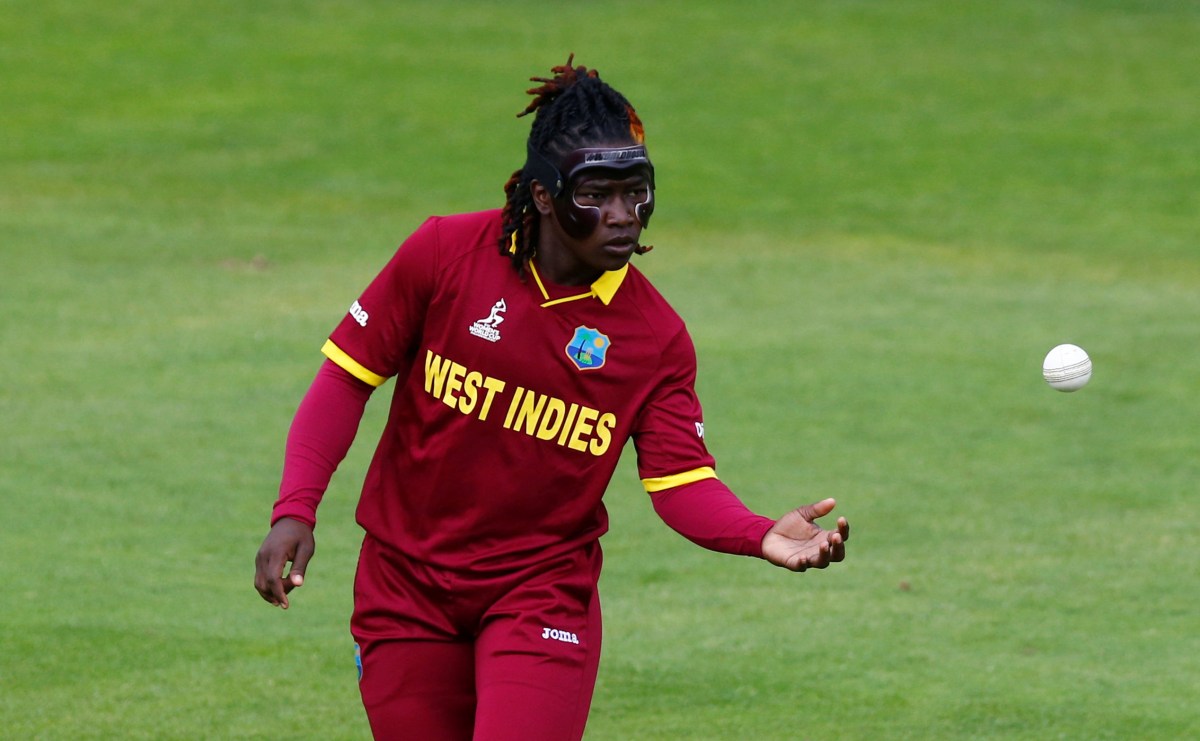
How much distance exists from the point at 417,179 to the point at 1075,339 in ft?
24.9

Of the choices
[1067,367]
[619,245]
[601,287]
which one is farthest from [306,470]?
[1067,367]

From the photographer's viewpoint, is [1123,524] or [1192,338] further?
[1192,338]

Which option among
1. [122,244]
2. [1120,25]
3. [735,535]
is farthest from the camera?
[1120,25]

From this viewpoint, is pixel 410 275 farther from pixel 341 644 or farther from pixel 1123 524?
pixel 1123 524

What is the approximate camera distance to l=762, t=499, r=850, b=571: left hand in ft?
15.5

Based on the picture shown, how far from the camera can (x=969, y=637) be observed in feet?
29.5

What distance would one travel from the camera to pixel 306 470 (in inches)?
207

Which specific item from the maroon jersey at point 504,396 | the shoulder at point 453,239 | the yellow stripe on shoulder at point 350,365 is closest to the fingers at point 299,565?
the maroon jersey at point 504,396

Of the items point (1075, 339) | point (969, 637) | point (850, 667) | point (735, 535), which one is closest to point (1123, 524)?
point (969, 637)

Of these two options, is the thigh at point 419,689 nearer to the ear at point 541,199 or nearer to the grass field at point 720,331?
the ear at point 541,199

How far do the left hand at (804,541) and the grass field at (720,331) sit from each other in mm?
3056

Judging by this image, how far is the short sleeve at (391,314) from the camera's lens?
208 inches

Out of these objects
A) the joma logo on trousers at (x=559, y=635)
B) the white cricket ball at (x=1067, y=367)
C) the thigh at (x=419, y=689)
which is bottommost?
the thigh at (x=419, y=689)

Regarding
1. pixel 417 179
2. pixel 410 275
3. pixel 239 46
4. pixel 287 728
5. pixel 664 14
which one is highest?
pixel 664 14
